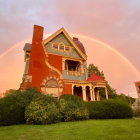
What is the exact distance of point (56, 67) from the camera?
17.2 metres

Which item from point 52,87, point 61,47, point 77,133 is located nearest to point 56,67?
point 52,87

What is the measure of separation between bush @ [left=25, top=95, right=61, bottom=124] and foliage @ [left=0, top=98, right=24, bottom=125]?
0.63 m

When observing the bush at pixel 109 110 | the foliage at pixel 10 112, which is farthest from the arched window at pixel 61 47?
the foliage at pixel 10 112

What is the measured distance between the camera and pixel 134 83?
38719 mm

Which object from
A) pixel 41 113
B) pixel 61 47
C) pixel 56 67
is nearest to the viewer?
pixel 41 113

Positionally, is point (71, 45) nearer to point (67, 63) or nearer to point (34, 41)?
point (67, 63)

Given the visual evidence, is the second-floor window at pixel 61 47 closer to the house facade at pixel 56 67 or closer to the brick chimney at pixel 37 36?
the house facade at pixel 56 67

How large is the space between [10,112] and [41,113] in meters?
2.47

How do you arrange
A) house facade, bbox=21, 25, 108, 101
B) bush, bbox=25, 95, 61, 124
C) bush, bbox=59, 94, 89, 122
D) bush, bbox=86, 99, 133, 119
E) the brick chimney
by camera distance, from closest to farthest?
bush, bbox=25, 95, 61, 124, bush, bbox=59, 94, 89, 122, bush, bbox=86, 99, 133, 119, house facade, bbox=21, 25, 108, 101, the brick chimney

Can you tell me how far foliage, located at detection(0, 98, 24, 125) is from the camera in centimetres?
853

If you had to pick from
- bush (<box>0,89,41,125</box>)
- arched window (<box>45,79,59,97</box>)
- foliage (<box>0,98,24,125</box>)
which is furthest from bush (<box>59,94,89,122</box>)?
arched window (<box>45,79,59,97</box>)

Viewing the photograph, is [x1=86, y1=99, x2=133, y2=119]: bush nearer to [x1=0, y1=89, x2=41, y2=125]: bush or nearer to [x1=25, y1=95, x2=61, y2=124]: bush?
[x1=25, y1=95, x2=61, y2=124]: bush

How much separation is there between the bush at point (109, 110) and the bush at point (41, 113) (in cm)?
386

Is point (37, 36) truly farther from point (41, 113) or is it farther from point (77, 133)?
point (77, 133)
